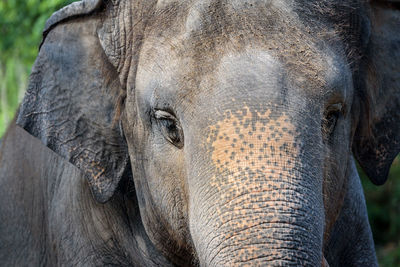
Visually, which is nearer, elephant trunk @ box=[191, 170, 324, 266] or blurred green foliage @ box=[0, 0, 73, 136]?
elephant trunk @ box=[191, 170, 324, 266]

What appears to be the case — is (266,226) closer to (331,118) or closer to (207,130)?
(207,130)

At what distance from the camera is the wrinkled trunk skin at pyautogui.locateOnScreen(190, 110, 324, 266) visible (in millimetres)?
2225

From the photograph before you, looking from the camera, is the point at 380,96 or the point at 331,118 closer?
the point at 331,118

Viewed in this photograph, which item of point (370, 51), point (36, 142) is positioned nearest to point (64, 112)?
point (36, 142)

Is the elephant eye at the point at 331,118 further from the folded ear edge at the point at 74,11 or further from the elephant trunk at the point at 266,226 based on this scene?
the folded ear edge at the point at 74,11

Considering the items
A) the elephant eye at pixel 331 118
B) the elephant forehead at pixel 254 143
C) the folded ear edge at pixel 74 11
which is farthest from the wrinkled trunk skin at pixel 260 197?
the folded ear edge at pixel 74 11

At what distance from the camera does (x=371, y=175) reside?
3.39m

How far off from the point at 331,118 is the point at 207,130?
1.67 feet

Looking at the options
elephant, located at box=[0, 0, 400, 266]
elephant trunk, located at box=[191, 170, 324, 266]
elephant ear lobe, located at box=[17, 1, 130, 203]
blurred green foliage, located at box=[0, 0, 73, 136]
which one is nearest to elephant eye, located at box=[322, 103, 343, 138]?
elephant, located at box=[0, 0, 400, 266]

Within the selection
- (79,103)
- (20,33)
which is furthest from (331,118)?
(20,33)

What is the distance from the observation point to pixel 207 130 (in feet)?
8.16

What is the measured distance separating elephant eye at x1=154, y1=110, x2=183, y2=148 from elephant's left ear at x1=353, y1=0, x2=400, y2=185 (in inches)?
35.0

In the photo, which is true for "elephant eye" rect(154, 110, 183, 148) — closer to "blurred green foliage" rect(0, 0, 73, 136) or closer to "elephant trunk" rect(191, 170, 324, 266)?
"elephant trunk" rect(191, 170, 324, 266)

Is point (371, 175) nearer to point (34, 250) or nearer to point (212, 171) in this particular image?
point (212, 171)
